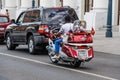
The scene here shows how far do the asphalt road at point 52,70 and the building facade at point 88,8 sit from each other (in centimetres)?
1029

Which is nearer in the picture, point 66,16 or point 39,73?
point 39,73

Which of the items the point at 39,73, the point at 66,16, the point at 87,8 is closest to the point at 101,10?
the point at 87,8

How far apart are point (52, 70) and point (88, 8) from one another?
23.8 m

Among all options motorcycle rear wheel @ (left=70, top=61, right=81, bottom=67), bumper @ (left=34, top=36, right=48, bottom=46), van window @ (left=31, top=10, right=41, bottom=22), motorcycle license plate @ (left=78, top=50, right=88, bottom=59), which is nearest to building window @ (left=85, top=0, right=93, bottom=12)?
van window @ (left=31, top=10, right=41, bottom=22)

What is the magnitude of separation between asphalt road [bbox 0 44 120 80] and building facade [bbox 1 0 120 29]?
10290mm

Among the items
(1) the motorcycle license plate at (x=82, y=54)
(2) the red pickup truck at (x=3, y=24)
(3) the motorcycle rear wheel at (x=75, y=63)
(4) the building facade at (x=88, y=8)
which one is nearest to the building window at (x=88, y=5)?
(4) the building facade at (x=88, y=8)

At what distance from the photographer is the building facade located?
1223 inches

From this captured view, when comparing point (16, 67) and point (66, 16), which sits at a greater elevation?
point (66, 16)

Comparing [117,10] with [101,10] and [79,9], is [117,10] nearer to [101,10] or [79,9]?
[101,10]

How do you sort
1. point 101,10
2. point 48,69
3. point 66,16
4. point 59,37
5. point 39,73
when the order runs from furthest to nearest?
point 101,10 → point 66,16 → point 59,37 → point 48,69 → point 39,73

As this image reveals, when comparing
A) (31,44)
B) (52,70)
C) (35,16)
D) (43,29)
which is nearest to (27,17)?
(35,16)

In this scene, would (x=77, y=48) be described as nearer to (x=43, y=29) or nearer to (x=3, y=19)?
(x=43, y=29)

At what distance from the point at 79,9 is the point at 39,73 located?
2468 centimetres

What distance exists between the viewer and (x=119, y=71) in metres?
12.1
